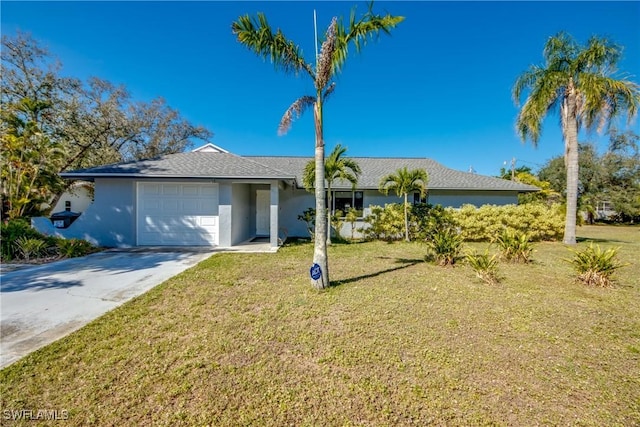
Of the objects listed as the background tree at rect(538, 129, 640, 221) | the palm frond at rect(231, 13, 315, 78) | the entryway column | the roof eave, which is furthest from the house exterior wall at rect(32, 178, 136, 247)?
the background tree at rect(538, 129, 640, 221)

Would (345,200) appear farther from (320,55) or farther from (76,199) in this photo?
(76,199)

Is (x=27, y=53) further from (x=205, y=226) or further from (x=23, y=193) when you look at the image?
(x=205, y=226)

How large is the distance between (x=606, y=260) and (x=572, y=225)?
7.59 metres

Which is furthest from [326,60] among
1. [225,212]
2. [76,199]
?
[76,199]

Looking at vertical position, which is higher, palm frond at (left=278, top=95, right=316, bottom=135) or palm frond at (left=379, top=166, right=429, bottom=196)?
palm frond at (left=278, top=95, right=316, bottom=135)

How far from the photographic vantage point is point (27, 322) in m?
3.87

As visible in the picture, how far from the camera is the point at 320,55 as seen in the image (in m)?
5.23

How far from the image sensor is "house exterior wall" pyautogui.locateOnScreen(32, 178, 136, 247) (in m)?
10.2

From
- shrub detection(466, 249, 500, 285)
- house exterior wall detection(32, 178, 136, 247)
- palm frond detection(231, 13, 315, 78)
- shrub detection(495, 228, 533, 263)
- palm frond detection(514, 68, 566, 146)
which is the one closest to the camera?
palm frond detection(231, 13, 315, 78)

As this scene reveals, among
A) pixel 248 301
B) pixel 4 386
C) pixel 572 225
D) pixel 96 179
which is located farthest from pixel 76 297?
pixel 572 225

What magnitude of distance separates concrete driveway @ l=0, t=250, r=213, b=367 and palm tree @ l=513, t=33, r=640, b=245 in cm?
1484

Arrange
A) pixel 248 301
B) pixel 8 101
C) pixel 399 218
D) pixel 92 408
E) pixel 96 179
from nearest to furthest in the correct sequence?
1. pixel 92 408
2. pixel 248 301
3. pixel 96 179
4. pixel 399 218
5. pixel 8 101

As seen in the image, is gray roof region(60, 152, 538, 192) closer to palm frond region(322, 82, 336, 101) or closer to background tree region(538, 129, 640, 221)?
palm frond region(322, 82, 336, 101)

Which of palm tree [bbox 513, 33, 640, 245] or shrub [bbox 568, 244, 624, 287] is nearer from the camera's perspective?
shrub [bbox 568, 244, 624, 287]
